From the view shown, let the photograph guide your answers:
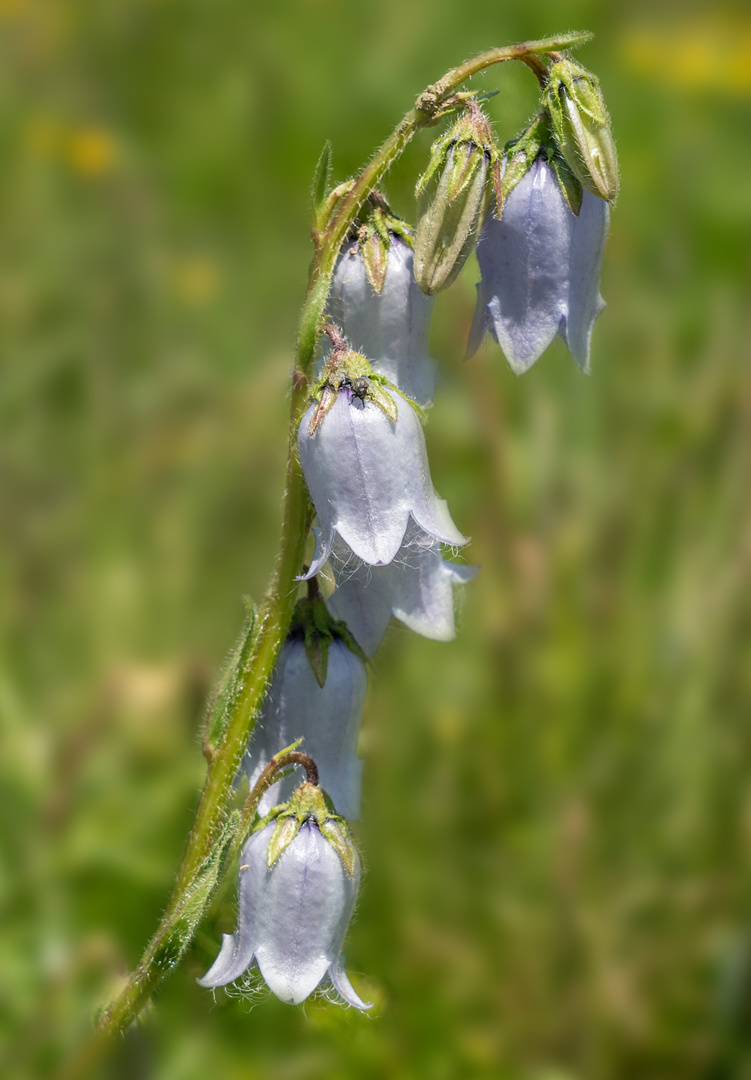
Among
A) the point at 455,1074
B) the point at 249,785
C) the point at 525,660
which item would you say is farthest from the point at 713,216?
the point at 249,785

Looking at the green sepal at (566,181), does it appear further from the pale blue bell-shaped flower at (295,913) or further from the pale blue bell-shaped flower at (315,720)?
the pale blue bell-shaped flower at (295,913)

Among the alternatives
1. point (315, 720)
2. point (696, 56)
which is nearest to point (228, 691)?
point (315, 720)

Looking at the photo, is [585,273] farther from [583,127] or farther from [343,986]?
[343,986]

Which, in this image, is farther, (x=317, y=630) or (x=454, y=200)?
(x=317, y=630)

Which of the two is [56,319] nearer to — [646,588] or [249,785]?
[646,588]

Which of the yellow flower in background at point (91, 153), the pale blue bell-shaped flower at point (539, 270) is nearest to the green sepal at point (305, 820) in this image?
the pale blue bell-shaped flower at point (539, 270)

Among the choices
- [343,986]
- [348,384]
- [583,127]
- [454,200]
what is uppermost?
[583,127]
